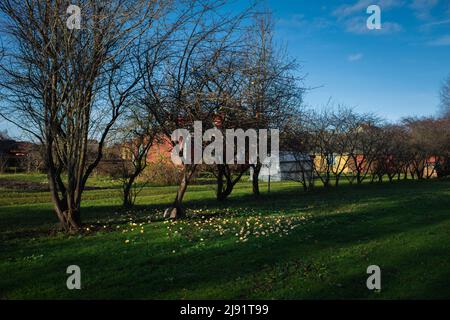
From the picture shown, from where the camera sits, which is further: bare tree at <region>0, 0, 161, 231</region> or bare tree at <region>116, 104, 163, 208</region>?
bare tree at <region>116, 104, 163, 208</region>

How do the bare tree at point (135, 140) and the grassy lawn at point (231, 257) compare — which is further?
the bare tree at point (135, 140)

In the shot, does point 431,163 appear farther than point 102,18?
Yes

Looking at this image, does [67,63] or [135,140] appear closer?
[67,63]

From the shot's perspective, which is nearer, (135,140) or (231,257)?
(231,257)

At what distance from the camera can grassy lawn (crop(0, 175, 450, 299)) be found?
4734 millimetres

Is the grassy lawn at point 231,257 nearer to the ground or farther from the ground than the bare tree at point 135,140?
nearer to the ground

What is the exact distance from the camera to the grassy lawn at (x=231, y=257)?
473cm

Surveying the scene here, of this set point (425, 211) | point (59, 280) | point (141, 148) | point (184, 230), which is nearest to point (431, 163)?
point (425, 211)

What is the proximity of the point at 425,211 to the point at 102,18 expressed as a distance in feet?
32.9

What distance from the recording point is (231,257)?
623 cm

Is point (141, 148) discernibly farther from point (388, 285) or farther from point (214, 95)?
point (388, 285)

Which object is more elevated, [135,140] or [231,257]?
[135,140]

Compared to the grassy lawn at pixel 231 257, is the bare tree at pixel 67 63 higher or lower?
higher
